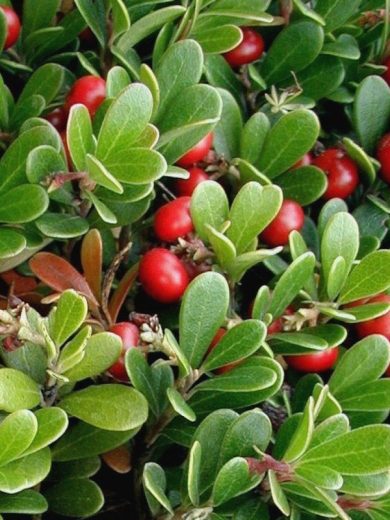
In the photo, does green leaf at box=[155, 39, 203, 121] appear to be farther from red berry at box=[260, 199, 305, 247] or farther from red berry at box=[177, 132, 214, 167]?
red berry at box=[260, 199, 305, 247]

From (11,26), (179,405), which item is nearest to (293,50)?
(11,26)

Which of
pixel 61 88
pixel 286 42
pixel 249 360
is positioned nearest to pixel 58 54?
pixel 61 88

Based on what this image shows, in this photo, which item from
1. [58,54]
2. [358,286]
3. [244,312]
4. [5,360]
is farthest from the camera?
[58,54]

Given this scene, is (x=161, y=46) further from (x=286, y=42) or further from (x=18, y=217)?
(x=18, y=217)

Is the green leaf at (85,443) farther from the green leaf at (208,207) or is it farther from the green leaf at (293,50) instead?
the green leaf at (293,50)

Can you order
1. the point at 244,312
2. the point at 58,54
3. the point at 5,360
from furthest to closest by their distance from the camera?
the point at 58,54 → the point at 244,312 → the point at 5,360
